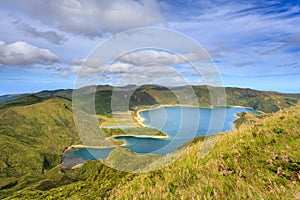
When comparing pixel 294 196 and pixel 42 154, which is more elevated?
pixel 294 196

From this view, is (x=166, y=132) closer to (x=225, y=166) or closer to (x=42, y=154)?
(x=42, y=154)

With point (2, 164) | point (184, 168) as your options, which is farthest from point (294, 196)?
point (2, 164)

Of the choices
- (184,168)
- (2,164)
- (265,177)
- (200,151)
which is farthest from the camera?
(2,164)

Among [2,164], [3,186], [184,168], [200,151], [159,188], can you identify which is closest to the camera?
[159,188]

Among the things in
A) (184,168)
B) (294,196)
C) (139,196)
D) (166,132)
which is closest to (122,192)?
(139,196)

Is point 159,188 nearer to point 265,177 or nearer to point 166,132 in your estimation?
point 265,177

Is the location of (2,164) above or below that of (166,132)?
below

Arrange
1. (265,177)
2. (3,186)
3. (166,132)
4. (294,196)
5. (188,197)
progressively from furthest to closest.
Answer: (166,132), (3,186), (265,177), (188,197), (294,196)

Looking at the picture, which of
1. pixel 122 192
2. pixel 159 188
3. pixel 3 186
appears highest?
pixel 159 188

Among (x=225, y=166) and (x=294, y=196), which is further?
(x=225, y=166)
